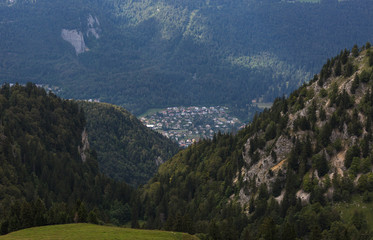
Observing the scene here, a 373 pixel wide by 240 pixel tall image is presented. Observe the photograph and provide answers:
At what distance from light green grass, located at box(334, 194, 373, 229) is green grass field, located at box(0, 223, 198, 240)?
37062 millimetres

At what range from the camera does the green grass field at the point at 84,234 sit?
98.0 metres

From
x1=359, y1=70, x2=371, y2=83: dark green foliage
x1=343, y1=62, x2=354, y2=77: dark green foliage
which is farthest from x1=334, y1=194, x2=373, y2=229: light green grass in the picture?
x1=343, y1=62, x2=354, y2=77: dark green foliage

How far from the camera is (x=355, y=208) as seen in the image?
120438 millimetres

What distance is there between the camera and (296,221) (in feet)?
418

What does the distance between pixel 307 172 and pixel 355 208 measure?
22.7m

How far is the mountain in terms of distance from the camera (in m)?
122

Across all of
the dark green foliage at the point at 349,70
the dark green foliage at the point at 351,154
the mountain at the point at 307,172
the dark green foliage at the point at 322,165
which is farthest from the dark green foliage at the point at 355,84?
the dark green foliage at the point at 322,165

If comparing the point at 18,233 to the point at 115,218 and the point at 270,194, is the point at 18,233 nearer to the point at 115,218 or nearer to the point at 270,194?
the point at 270,194

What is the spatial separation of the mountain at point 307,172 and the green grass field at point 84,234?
59.6 feet

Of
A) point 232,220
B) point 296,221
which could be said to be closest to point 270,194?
point 232,220

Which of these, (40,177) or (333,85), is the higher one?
(333,85)

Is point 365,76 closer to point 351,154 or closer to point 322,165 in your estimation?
point 351,154

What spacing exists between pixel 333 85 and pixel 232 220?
49394 millimetres

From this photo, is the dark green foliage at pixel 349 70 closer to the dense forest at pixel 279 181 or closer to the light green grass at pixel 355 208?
the dense forest at pixel 279 181
